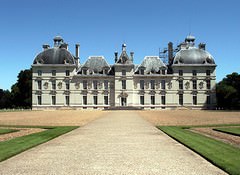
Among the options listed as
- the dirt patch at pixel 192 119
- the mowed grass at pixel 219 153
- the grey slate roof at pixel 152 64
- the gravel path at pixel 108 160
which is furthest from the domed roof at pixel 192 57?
the gravel path at pixel 108 160

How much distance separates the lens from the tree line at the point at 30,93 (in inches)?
2019

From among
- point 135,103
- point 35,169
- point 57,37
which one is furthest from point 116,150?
point 57,37

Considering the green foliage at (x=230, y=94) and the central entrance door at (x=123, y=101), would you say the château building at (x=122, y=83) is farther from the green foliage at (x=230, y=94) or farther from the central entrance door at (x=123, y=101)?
the green foliage at (x=230, y=94)

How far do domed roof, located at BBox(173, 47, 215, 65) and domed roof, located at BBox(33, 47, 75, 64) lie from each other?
19.0 metres

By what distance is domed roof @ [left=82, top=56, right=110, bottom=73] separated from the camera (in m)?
54.9

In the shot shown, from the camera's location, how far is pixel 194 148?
893 centimetres

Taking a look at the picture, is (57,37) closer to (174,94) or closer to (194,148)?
(174,94)

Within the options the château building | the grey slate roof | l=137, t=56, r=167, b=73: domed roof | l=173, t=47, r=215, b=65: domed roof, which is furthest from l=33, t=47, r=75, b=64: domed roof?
l=173, t=47, r=215, b=65: domed roof

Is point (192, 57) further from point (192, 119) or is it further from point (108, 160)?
point (108, 160)

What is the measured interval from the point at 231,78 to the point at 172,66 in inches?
462

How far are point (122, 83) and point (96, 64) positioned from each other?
6.07 meters

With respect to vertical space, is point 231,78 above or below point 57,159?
above

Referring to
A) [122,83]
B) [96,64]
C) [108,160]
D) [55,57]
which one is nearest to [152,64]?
[122,83]

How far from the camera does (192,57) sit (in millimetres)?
54812
